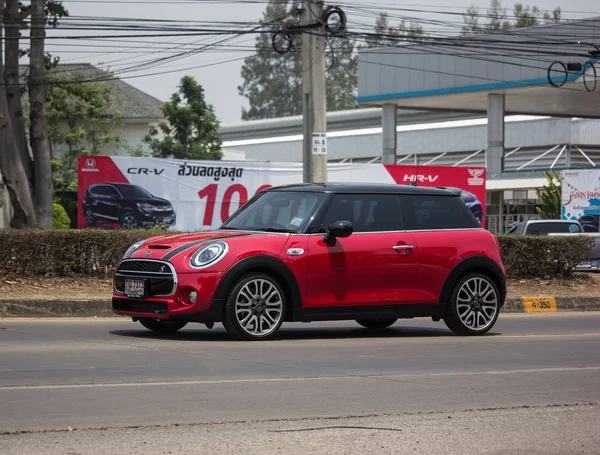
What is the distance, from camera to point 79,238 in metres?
15.6

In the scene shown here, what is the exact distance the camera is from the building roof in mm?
54125

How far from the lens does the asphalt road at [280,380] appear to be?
6777 mm

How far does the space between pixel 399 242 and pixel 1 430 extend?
640cm

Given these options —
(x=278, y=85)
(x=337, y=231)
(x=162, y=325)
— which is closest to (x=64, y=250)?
(x=162, y=325)

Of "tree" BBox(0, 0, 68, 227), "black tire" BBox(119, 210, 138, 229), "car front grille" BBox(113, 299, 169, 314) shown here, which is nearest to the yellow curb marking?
"car front grille" BBox(113, 299, 169, 314)

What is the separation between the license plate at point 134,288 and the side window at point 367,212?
2.13 meters

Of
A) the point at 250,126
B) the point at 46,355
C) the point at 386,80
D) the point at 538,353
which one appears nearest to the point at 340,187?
the point at 538,353

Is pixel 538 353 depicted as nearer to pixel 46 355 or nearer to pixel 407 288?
pixel 407 288

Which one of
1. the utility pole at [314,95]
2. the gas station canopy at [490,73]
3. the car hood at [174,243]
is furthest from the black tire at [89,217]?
the gas station canopy at [490,73]

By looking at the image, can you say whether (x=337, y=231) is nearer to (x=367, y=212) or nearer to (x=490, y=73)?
(x=367, y=212)

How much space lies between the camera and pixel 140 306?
35.8 ft

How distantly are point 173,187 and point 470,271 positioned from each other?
12.9m

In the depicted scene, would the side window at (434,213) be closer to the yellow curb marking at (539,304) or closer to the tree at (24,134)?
the yellow curb marking at (539,304)

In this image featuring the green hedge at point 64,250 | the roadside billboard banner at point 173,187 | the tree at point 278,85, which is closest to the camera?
the green hedge at point 64,250
